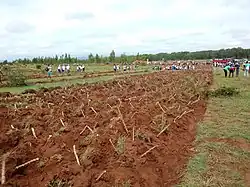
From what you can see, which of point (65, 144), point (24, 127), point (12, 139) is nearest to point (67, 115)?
point (24, 127)

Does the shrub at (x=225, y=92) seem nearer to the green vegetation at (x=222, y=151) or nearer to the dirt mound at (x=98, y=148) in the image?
the green vegetation at (x=222, y=151)

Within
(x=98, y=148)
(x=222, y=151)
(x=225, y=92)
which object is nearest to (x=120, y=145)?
(x=98, y=148)

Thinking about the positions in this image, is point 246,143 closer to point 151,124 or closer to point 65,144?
point 151,124

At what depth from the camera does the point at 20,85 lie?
88.5 feet

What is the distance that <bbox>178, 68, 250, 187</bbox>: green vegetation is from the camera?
17.5ft

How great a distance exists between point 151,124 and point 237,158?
2.68m

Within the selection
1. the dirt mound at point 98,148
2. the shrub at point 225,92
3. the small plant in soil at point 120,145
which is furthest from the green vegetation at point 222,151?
the shrub at point 225,92

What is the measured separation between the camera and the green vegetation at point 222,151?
533 cm

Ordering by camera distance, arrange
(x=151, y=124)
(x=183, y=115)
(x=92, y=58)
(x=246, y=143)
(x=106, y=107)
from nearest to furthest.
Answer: (x=246, y=143), (x=151, y=124), (x=183, y=115), (x=106, y=107), (x=92, y=58)

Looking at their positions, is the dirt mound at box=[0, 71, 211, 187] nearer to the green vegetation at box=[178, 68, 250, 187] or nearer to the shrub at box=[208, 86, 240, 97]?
the green vegetation at box=[178, 68, 250, 187]

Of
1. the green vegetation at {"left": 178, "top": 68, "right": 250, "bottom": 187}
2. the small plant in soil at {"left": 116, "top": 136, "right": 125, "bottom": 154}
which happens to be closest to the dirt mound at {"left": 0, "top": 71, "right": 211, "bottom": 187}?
the small plant in soil at {"left": 116, "top": 136, "right": 125, "bottom": 154}

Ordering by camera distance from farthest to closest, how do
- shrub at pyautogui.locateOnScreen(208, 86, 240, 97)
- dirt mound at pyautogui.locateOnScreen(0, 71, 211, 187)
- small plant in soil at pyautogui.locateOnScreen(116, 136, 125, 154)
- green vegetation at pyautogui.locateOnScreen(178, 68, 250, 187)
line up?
1. shrub at pyautogui.locateOnScreen(208, 86, 240, 97)
2. small plant in soil at pyautogui.locateOnScreen(116, 136, 125, 154)
3. green vegetation at pyautogui.locateOnScreen(178, 68, 250, 187)
4. dirt mound at pyautogui.locateOnScreen(0, 71, 211, 187)

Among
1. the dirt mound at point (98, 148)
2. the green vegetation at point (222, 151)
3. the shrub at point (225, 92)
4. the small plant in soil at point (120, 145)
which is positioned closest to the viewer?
the dirt mound at point (98, 148)

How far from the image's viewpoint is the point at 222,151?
6793mm
